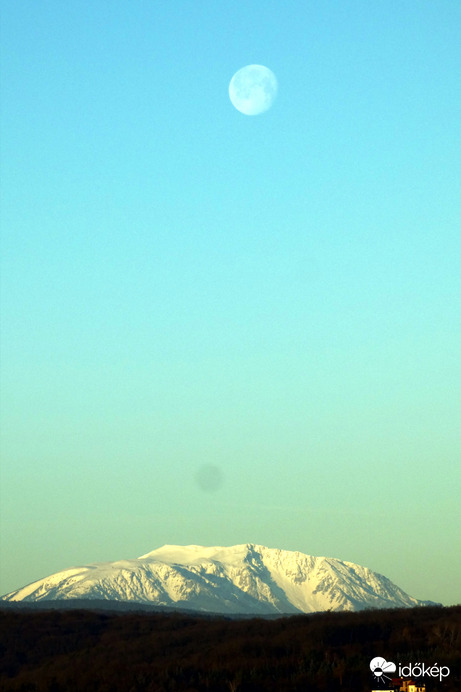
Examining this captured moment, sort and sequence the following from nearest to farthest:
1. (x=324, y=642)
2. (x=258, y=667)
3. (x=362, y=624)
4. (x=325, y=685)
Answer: (x=325, y=685) → (x=258, y=667) → (x=324, y=642) → (x=362, y=624)

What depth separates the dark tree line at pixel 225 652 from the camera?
26406 mm

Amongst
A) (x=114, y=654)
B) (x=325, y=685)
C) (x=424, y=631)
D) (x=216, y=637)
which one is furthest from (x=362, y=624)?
(x=114, y=654)

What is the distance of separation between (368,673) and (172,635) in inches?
529

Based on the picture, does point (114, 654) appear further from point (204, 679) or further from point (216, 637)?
point (204, 679)

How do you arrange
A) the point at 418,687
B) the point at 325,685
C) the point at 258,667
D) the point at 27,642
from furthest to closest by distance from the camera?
the point at 27,642 < the point at 258,667 < the point at 325,685 < the point at 418,687

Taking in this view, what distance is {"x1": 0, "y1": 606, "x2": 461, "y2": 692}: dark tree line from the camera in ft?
A: 86.6

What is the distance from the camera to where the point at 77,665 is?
31953 millimetres

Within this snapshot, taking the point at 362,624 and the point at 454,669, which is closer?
the point at 454,669

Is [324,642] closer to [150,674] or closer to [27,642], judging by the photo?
[150,674]

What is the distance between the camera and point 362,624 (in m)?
33.7

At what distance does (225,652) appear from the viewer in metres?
30.4

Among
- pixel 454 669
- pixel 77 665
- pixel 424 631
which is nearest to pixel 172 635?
pixel 77 665

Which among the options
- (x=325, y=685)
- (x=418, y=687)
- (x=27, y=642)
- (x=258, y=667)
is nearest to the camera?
(x=418, y=687)

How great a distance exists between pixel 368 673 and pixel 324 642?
556cm
